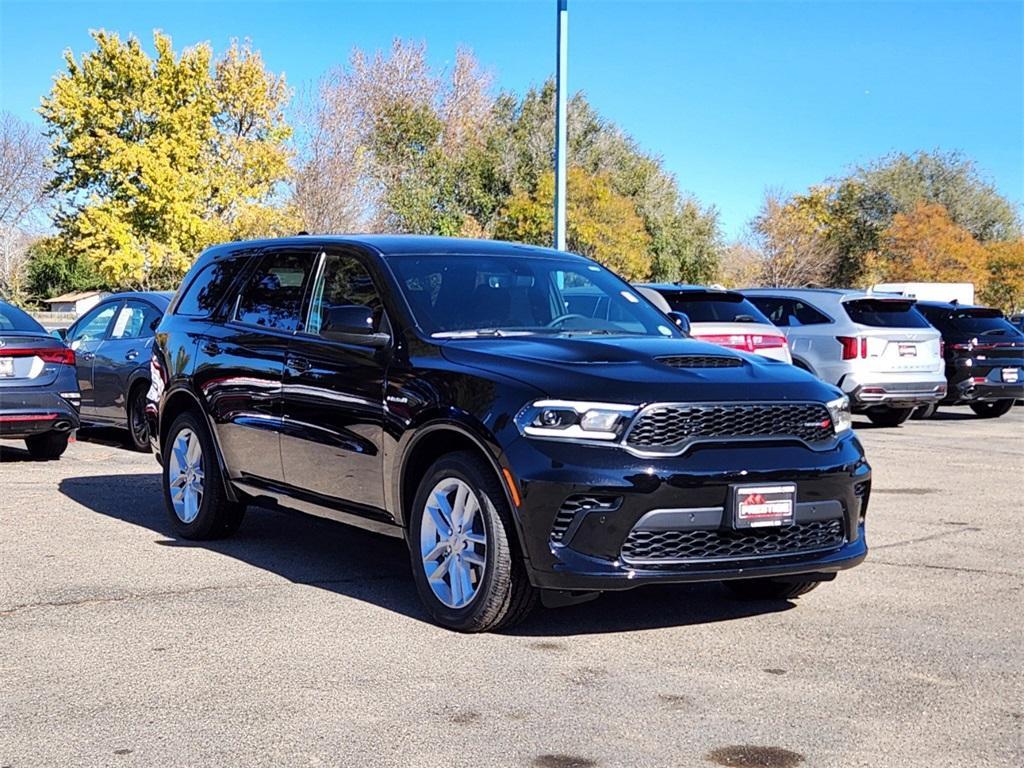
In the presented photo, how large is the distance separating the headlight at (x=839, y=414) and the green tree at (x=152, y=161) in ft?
122

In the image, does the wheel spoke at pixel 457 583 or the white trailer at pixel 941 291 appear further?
the white trailer at pixel 941 291

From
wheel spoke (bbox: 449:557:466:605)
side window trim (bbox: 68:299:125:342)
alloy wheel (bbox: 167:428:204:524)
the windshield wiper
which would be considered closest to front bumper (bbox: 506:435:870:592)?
wheel spoke (bbox: 449:557:466:605)

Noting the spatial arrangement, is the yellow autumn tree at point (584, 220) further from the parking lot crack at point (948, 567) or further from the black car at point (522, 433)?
the black car at point (522, 433)

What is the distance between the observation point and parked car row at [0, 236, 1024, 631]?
5.28m

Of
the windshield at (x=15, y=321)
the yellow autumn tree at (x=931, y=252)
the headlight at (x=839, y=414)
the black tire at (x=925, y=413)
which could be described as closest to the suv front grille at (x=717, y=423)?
the headlight at (x=839, y=414)

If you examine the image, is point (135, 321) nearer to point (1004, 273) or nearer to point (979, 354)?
point (979, 354)

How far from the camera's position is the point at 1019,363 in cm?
1852

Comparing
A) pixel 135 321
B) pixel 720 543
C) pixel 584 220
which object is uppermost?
pixel 584 220

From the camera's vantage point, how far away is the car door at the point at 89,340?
43.5 feet

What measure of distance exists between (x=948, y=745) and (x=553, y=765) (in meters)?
1.30

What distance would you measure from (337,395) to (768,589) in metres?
2.31

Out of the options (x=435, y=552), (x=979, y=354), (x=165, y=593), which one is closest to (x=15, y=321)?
(x=165, y=593)

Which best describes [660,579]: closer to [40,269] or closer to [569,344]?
[569,344]

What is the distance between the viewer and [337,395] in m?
6.47
